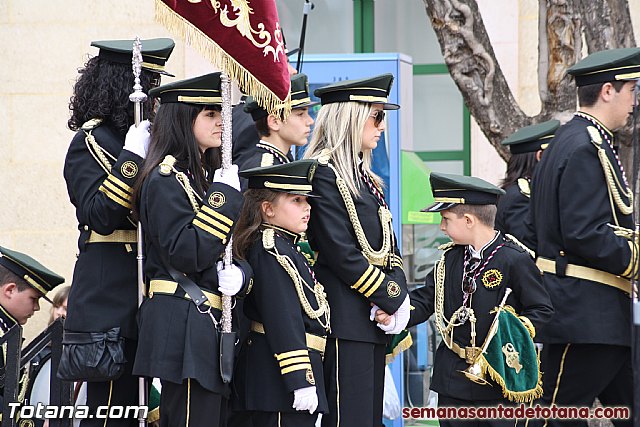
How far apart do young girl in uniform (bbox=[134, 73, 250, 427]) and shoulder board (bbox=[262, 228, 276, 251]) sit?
236mm

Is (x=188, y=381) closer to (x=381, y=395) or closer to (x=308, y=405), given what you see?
(x=308, y=405)

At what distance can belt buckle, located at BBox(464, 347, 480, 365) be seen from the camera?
5.23 metres

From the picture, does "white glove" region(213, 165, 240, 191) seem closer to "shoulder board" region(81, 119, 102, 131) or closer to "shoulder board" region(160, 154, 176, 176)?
"shoulder board" region(160, 154, 176, 176)

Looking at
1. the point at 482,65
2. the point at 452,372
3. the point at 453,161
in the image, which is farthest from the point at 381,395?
the point at 453,161

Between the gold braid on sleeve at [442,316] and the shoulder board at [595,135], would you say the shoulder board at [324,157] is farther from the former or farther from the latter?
the shoulder board at [595,135]

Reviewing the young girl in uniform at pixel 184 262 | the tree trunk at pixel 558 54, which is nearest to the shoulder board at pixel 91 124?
the young girl in uniform at pixel 184 262

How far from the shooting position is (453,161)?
30.9ft

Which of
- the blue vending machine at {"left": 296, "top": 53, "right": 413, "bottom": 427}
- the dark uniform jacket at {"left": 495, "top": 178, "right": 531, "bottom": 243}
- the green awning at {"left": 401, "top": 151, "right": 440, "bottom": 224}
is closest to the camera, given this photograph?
the dark uniform jacket at {"left": 495, "top": 178, "right": 531, "bottom": 243}

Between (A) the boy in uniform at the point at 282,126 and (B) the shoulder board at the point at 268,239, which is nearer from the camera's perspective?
(B) the shoulder board at the point at 268,239

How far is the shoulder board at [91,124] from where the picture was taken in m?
5.02

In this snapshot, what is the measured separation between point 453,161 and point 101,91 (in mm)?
4774

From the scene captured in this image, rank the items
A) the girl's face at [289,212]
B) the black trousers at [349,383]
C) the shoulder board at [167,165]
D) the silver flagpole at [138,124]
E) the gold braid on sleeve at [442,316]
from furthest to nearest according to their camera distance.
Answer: the gold braid on sleeve at [442,316], the black trousers at [349,383], the girl's face at [289,212], the silver flagpole at [138,124], the shoulder board at [167,165]
